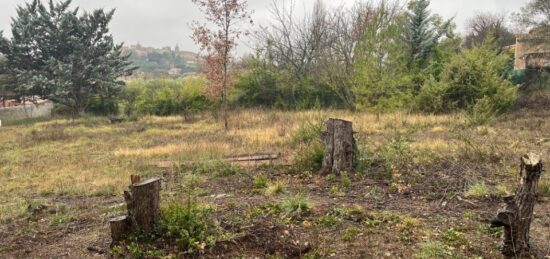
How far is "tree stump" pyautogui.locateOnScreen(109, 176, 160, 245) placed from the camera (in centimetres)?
404

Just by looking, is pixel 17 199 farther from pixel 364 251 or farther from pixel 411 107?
pixel 411 107

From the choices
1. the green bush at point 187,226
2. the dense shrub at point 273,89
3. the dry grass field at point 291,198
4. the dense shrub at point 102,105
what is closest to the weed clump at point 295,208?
the dry grass field at point 291,198

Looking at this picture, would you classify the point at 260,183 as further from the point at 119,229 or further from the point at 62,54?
the point at 62,54

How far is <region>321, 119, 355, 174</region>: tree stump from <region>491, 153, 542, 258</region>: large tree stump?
3.38m

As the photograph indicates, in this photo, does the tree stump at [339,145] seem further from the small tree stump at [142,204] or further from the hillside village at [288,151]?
the small tree stump at [142,204]

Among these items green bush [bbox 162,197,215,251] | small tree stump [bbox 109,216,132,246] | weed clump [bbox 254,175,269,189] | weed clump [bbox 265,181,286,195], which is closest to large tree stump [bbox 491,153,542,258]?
green bush [bbox 162,197,215,251]

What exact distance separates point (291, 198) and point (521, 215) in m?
2.40

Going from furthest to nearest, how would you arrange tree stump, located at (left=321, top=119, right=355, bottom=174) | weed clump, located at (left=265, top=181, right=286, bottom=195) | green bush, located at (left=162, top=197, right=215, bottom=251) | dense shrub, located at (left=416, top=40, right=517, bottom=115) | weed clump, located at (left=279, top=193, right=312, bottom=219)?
dense shrub, located at (left=416, top=40, right=517, bottom=115) < tree stump, located at (left=321, top=119, right=355, bottom=174) < weed clump, located at (left=265, top=181, right=286, bottom=195) < weed clump, located at (left=279, top=193, right=312, bottom=219) < green bush, located at (left=162, top=197, right=215, bottom=251)

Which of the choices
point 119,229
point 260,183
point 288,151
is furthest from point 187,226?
point 288,151

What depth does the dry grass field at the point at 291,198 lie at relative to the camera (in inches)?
160

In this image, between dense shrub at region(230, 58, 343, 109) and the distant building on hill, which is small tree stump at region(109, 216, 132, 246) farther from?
the distant building on hill

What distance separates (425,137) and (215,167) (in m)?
5.94

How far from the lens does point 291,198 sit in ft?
16.9

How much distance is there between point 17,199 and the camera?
7.01m
